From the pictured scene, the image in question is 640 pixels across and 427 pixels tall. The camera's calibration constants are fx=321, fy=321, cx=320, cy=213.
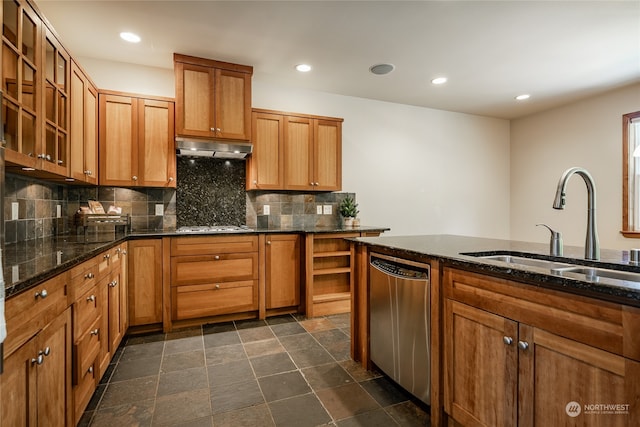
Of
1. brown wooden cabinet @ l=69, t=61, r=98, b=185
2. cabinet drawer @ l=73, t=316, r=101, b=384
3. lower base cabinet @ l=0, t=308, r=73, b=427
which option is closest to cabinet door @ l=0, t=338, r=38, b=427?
lower base cabinet @ l=0, t=308, r=73, b=427

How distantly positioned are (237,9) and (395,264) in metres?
2.15

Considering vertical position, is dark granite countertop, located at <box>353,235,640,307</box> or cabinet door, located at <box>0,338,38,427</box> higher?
dark granite countertop, located at <box>353,235,640,307</box>

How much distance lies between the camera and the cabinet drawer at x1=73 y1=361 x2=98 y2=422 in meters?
1.60

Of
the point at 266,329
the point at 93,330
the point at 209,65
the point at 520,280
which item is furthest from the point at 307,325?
the point at 209,65

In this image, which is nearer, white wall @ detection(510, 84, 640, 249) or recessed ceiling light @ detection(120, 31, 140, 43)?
→ recessed ceiling light @ detection(120, 31, 140, 43)

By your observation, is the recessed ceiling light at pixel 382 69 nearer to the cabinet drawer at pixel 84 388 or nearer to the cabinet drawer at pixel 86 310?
the cabinet drawer at pixel 86 310

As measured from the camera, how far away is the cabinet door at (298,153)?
143 inches

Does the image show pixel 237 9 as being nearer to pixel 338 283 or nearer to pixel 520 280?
pixel 520 280

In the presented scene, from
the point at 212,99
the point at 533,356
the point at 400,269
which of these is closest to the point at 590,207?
the point at 533,356

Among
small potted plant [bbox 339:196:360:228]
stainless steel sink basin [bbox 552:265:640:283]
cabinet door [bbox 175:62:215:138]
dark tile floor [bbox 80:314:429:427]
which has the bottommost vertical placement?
dark tile floor [bbox 80:314:429:427]

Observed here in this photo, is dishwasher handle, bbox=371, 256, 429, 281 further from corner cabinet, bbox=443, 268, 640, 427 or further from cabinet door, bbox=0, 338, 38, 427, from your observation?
cabinet door, bbox=0, 338, 38, 427

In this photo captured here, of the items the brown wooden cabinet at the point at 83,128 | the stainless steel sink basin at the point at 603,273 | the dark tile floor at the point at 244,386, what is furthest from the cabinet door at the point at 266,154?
the stainless steel sink basin at the point at 603,273

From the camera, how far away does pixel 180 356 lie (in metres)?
2.47

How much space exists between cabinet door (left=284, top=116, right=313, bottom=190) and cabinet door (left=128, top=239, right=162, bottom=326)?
1497mm
